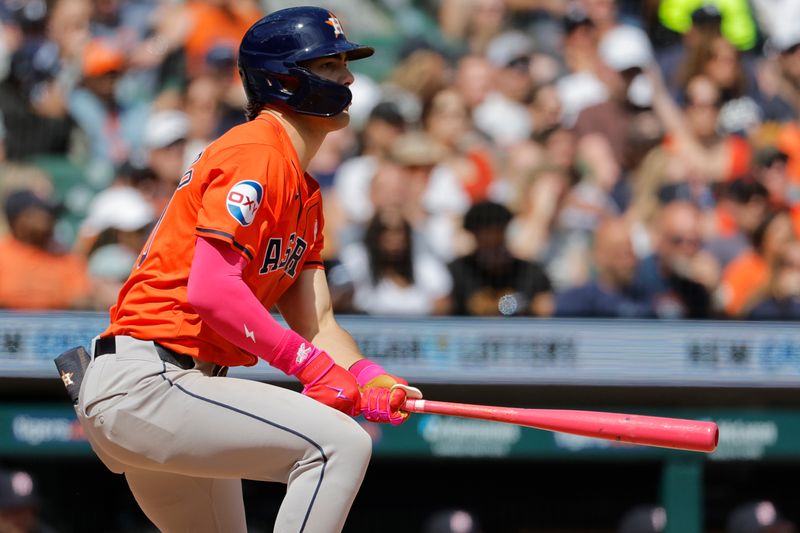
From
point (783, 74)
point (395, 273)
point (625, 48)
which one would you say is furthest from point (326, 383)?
point (783, 74)

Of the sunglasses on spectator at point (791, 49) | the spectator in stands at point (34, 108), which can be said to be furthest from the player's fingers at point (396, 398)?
the sunglasses on spectator at point (791, 49)

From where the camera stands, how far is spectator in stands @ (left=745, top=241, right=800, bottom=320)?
6645 millimetres

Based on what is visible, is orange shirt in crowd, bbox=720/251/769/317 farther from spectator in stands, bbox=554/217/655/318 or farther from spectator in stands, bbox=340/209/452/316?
spectator in stands, bbox=340/209/452/316

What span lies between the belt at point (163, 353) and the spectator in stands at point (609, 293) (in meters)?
3.97

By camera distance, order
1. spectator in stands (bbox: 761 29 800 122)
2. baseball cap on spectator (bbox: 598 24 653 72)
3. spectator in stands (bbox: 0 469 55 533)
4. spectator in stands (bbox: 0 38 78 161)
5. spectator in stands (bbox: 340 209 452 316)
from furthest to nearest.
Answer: baseball cap on spectator (bbox: 598 24 653 72) → spectator in stands (bbox: 761 29 800 122) → spectator in stands (bbox: 0 38 78 161) → spectator in stands (bbox: 340 209 452 316) → spectator in stands (bbox: 0 469 55 533)

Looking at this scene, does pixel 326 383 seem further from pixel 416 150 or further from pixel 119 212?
pixel 416 150

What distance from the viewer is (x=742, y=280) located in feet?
22.0

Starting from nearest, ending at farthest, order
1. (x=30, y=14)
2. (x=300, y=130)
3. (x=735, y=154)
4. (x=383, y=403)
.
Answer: (x=383, y=403) → (x=300, y=130) → (x=735, y=154) → (x=30, y=14)

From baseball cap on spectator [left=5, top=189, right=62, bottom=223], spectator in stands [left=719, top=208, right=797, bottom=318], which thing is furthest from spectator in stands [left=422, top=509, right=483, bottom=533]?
baseball cap on spectator [left=5, top=189, right=62, bottom=223]

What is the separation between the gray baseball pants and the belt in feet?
0.05

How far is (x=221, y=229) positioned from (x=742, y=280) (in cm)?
458

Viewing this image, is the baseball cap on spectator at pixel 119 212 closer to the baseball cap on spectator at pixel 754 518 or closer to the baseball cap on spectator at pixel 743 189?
the baseball cap on spectator at pixel 743 189

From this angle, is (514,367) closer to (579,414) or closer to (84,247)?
(84,247)

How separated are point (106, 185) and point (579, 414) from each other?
14.5 ft
